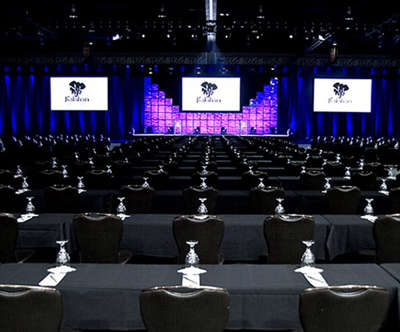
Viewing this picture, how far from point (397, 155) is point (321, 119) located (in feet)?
53.2

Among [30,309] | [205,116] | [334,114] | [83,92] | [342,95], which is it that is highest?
[83,92]

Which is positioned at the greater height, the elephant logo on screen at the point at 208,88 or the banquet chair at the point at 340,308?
the elephant logo on screen at the point at 208,88

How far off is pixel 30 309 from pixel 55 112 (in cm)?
3283

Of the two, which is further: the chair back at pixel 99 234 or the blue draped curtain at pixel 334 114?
the blue draped curtain at pixel 334 114

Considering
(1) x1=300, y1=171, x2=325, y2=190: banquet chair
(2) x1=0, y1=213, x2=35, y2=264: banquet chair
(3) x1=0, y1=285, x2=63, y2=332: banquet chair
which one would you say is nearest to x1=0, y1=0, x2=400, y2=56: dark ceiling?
(1) x1=300, y1=171, x2=325, y2=190: banquet chair

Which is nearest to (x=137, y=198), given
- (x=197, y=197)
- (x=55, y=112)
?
(x=197, y=197)

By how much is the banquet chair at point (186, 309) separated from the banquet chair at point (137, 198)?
5257mm

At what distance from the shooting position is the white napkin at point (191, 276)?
420 centimetres

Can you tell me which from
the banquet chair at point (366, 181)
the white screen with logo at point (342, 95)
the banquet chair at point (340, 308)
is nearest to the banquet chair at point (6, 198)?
the banquet chair at point (340, 308)

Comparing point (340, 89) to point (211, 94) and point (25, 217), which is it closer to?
point (211, 94)

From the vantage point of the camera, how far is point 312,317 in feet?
11.1

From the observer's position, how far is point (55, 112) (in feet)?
115

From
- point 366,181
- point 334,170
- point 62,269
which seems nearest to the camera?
point 62,269

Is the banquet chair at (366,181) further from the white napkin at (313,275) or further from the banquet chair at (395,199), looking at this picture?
the white napkin at (313,275)
